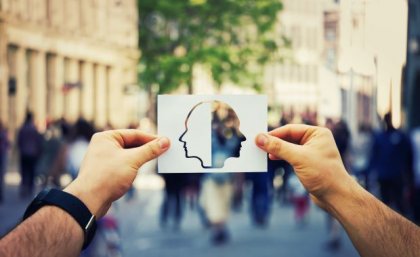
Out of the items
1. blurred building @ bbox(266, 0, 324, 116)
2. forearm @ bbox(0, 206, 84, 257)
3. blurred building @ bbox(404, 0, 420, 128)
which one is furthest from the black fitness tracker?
blurred building @ bbox(266, 0, 324, 116)

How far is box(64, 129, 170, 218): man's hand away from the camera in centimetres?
193

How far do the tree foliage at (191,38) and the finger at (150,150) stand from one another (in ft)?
27.9

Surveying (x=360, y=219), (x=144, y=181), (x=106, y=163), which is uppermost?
(x=106, y=163)

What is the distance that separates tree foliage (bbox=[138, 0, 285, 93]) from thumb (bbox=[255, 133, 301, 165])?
8486mm

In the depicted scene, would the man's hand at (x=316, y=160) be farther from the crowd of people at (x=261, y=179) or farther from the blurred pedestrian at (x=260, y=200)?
the blurred pedestrian at (x=260, y=200)

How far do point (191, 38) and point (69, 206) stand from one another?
1067cm

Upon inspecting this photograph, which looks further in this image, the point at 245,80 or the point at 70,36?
the point at 70,36

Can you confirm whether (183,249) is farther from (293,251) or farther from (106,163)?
(106,163)

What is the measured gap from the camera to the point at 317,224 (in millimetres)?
14305

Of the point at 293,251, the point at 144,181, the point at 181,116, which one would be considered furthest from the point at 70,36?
the point at 181,116

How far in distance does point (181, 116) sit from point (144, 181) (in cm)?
2209

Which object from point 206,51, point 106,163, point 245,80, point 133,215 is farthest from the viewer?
point 245,80

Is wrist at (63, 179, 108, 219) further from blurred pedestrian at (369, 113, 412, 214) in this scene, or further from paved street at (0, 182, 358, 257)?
blurred pedestrian at (369, 113, 412, 214)

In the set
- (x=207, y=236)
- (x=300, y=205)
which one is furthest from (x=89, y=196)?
(x=300, y=205)
